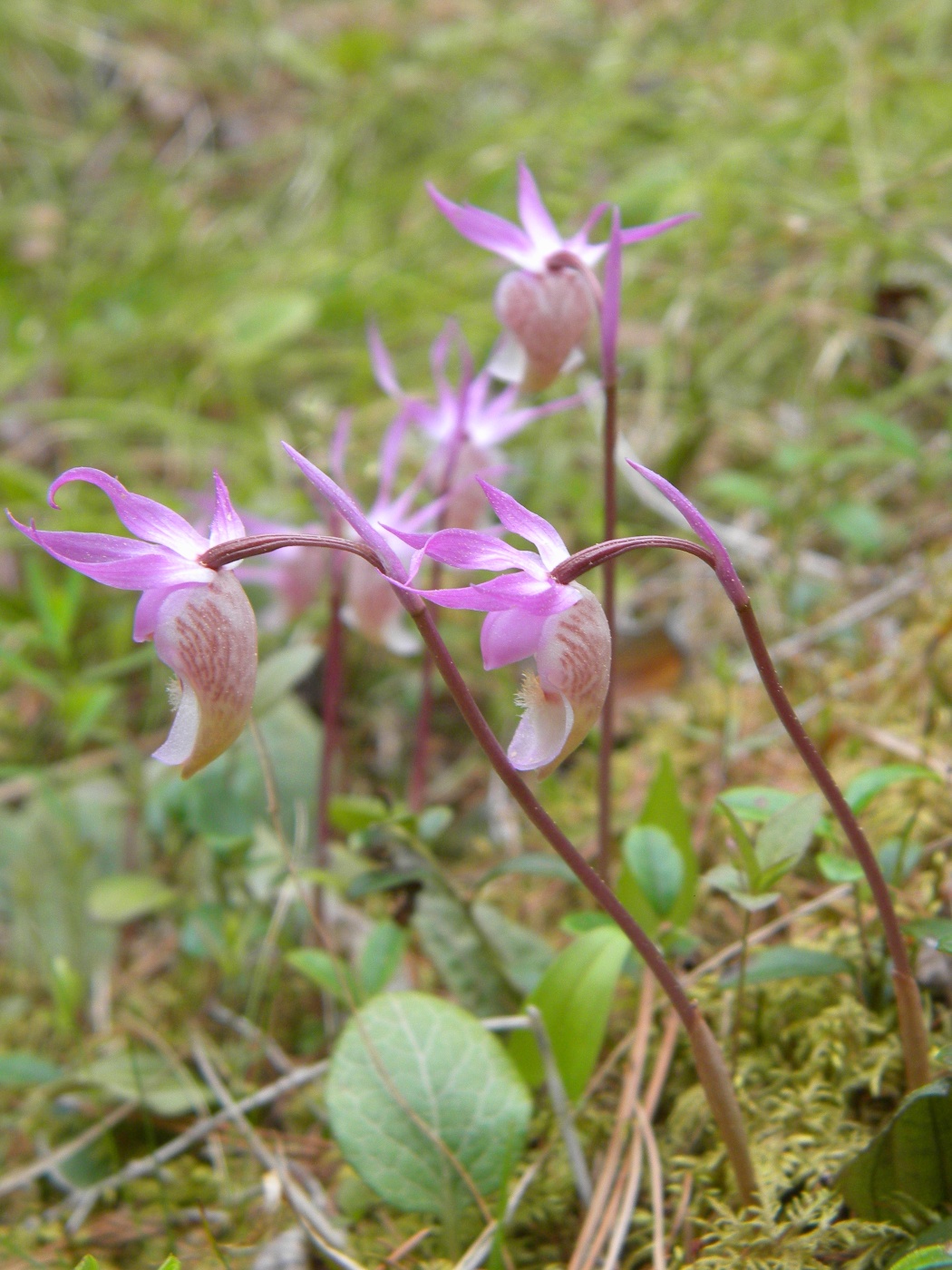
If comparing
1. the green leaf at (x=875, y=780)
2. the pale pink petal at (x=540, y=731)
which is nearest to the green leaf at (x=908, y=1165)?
the green leaf at (x=875, y=780)

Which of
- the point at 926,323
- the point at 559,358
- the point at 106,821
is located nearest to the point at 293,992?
the point at 106,821

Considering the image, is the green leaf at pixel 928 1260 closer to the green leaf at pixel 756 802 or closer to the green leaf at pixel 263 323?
the green leaf at pixel 756 802

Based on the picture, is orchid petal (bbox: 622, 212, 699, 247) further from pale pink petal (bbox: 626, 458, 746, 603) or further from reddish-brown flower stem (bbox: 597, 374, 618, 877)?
pale pink petal (bbox: 626, 458, 746, 603)

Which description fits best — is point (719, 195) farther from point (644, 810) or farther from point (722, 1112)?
point (722, 1112)

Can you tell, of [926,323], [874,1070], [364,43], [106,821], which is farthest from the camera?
[364,43]

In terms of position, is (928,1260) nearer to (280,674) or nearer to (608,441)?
(608,441)
